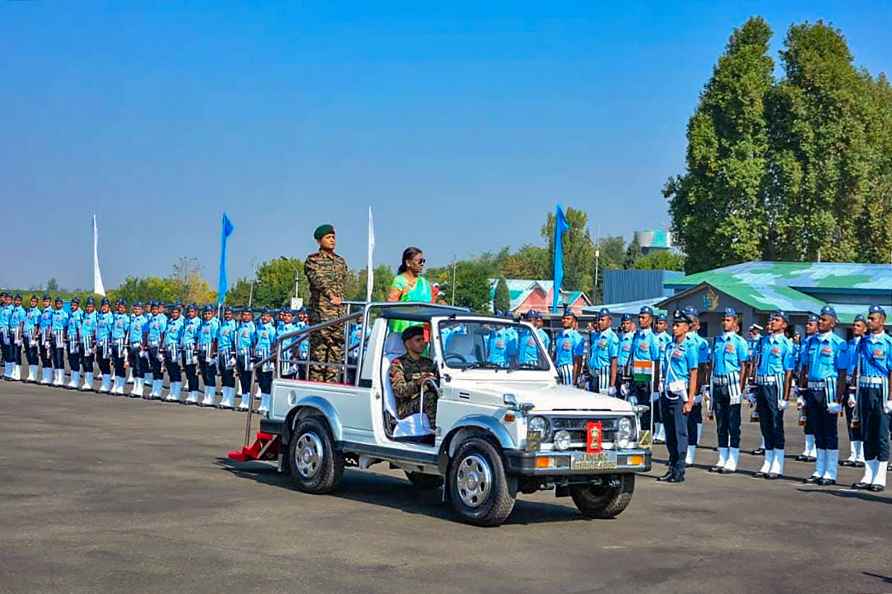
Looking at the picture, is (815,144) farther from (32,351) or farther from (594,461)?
(594,461)

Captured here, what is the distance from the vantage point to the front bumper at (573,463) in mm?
10570

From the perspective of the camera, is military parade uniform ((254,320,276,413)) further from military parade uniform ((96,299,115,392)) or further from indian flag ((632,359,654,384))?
indian flag ((632,359,654,384))

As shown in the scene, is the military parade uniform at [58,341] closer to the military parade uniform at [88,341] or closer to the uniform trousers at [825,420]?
the military parade uniform at [88,341]

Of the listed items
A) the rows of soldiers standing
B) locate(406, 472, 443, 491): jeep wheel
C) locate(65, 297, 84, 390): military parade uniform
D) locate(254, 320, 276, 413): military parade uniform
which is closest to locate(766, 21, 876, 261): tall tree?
locate(254, 320, 276, 413): military parade uniform

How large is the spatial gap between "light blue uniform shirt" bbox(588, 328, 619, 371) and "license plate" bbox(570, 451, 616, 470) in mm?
11378

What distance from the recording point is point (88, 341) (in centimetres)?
2831

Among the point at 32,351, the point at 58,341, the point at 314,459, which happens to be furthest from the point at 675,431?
the point at 32,351

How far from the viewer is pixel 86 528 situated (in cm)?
1001

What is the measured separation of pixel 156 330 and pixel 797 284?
29139 mm

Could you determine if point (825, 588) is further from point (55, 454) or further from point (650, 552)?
point (55, 454)

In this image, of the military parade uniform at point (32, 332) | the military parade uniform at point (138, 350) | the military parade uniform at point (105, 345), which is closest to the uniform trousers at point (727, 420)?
the military parade uniform at point (138, 350)

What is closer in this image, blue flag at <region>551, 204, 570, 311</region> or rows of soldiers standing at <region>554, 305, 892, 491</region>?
rows of soldiers standing at <region>554, 305, 892, 491</region>

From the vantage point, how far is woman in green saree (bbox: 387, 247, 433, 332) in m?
13.8

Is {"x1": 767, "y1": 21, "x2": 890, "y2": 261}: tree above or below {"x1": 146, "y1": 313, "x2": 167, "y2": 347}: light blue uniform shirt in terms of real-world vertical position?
above
